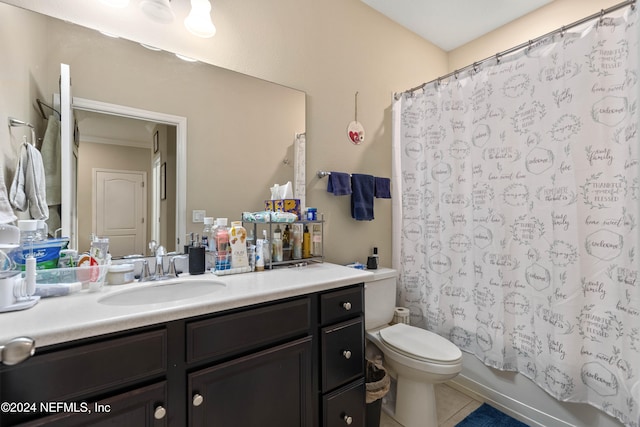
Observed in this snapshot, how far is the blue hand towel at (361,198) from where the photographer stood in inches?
79.4

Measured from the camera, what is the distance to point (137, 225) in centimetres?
137

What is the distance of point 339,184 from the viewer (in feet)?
6.31

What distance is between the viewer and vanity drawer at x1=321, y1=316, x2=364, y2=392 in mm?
1238

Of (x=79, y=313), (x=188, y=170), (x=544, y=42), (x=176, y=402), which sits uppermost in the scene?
(x=544, y=42)

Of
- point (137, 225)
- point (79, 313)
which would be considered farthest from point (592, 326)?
point (137, 225)

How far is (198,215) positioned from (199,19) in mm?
941

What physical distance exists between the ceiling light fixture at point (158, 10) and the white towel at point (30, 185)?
0.75 m

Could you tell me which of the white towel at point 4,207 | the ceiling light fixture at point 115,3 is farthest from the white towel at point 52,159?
the ceiling light fixture at point 115,3

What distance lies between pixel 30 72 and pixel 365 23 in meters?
1.94

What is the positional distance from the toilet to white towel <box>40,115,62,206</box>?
5.23ft

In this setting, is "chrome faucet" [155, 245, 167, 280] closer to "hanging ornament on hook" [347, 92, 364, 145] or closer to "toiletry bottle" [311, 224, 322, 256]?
"toiletry bottle" [311, 224, 322, 256]

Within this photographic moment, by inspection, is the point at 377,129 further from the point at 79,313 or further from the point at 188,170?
the point at 79,313

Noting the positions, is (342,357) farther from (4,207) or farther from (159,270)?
(4,207)

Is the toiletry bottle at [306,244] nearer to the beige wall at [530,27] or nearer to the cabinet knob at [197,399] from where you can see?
the cabinet knob at [197,399]
